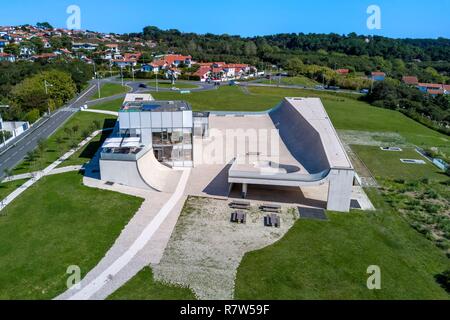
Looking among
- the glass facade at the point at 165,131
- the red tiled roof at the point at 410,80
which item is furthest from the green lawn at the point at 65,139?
the red tiled roof at the point at 410,80

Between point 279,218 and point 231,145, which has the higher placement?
point 231,145

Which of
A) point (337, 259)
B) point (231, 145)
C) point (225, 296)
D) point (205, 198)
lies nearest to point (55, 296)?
point (225, 296)

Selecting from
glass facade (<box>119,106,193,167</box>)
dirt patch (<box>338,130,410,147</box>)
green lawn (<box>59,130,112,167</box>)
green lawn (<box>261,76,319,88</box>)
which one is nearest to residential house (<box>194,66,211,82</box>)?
green lawn (<box>261,76,319,88</box>)

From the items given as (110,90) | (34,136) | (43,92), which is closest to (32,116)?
(43,92)

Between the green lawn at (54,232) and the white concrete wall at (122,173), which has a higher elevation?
the white concrete wall at (122,173)

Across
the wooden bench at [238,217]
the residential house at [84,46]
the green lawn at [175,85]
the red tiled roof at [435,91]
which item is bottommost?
the wooden bench at [238,217]

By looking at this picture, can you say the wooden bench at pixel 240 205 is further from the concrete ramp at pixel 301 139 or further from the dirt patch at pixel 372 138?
the dirt patch at pixel 372 138

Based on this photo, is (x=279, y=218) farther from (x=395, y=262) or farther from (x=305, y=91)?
(x=305, y=91)

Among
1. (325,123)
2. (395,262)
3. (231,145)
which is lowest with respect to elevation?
(395,262)
